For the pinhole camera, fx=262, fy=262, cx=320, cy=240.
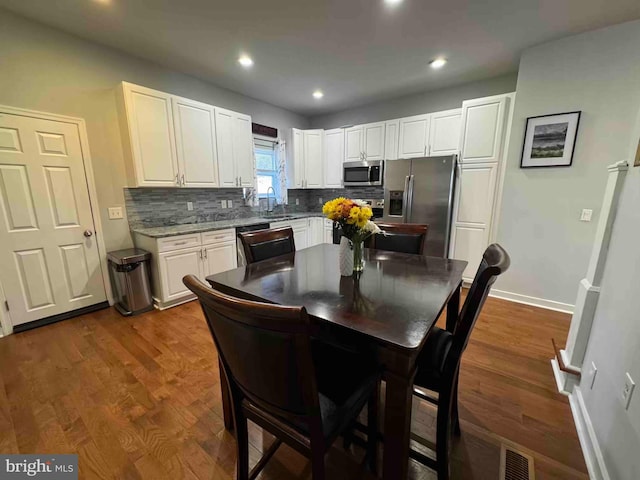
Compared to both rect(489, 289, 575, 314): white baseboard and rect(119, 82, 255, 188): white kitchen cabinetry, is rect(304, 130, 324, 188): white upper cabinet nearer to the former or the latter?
rect(119, 82, 255, 188): white kitchen cabinetry

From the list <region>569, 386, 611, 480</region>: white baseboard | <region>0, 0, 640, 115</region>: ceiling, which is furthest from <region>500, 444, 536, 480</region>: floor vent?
<region>0, 0, 640, 115</region>: ceiling

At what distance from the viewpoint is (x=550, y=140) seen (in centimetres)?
270

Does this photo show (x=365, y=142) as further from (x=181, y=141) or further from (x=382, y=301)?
(x=382, y=301)

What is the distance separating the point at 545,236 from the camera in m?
2.86

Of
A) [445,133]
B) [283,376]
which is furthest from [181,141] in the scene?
[445,133]

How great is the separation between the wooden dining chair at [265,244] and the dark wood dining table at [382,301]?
0.20 metres

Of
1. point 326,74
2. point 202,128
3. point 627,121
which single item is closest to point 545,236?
point 627,121

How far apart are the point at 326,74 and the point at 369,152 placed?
1.31 metres

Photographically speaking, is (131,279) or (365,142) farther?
(365,142)

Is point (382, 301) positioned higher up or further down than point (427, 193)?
further down

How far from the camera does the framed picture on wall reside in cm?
261

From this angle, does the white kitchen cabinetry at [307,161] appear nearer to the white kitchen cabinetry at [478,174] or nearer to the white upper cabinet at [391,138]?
the white upper cabinet at [391,138]

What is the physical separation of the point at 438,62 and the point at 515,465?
3.58m

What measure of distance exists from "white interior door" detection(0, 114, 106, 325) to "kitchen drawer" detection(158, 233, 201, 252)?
77 cm
